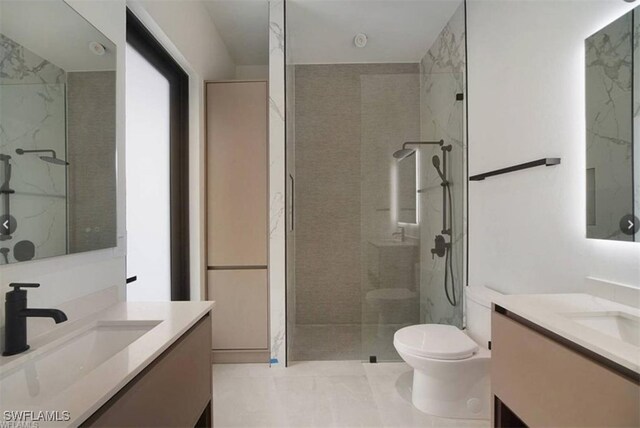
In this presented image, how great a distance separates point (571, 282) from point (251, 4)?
2677 mm

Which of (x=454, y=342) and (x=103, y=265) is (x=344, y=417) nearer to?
(x=454, y=342)

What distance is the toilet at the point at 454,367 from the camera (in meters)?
1.68

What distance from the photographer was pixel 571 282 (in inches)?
52.7

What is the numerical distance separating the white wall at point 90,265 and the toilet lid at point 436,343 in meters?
1.47

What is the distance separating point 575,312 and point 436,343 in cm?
87

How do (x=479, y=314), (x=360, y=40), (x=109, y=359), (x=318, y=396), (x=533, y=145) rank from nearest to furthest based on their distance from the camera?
(x=109, y=359) → (x=533, y=145) → (x=479, y=314) → (x=318, y=396) → (x=360, y=40)

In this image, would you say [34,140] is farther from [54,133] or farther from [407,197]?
[407,197]

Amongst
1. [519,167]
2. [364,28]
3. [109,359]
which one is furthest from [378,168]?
[109,359]

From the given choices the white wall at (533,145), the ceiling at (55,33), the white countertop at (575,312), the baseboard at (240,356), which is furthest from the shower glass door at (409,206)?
the ceiling at (55,33)

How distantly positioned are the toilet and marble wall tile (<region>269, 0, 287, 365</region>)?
0.91m

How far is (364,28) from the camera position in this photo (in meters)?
2.54

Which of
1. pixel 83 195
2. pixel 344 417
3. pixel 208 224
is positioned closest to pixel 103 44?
pixel 83 195

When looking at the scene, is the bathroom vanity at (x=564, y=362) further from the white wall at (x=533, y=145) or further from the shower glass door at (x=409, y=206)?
the shower glass door at (x=409, y=206)

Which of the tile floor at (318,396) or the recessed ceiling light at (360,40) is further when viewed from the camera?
the recessed ceiling light at (360,40)
